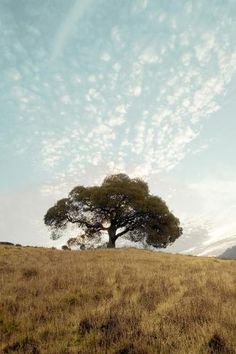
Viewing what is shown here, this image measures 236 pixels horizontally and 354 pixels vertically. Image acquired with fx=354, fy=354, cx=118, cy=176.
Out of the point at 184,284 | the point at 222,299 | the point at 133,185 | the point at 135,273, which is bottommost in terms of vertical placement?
the point at 222,299

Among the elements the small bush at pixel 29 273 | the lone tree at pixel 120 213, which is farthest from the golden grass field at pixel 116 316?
the lone tree at pixel 120 213

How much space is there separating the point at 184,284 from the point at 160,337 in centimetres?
682

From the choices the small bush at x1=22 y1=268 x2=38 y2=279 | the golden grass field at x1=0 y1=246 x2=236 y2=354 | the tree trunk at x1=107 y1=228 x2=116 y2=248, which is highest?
the tree trunk at x1=107 y1=228 x2=116 y2=248

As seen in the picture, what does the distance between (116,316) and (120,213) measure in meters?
42.2

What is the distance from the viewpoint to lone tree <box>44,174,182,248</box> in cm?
5044

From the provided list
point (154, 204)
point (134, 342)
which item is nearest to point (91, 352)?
point (134, 342)

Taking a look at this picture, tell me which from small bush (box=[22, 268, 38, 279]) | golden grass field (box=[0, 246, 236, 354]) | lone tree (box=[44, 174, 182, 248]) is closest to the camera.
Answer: golden grass field (box=[0, 246, 236, 354])

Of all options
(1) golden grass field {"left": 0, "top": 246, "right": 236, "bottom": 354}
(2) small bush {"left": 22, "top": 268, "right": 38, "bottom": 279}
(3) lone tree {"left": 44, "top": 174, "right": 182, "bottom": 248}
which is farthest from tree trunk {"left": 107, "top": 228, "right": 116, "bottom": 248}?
(1) golden grass field {"left": 0, "top": 246, "right": 236, "bottom": 354}

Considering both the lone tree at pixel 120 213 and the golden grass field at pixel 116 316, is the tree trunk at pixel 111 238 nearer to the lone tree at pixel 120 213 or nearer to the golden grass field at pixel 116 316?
the lone tree at pixel 120 213

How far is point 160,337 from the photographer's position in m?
7.70

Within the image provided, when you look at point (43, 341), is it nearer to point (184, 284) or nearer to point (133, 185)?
point (184, 284)

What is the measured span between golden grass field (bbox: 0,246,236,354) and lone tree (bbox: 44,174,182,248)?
35.3 m

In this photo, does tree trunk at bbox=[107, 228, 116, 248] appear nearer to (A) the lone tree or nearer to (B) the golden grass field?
(A) the lone tree

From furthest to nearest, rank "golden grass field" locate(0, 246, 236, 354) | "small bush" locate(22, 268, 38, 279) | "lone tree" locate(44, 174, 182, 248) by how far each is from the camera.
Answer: "lone tree" locate(44, 174, 182, 248)
"small bush" locate(22, 268, 38, 279)
"golden grass field" locate(0, 246, 236, 354)
